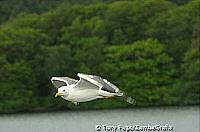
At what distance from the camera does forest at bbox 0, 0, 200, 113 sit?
84.6 ft

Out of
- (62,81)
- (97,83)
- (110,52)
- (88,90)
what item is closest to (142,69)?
(110,52)

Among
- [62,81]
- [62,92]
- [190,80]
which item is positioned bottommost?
[62,92]

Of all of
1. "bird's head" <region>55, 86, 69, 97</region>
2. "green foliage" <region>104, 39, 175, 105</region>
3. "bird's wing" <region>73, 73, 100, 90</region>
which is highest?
"green foliage" <region>104, 39, 175, 105</region>

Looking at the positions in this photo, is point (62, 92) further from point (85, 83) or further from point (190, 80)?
point (190, 80)

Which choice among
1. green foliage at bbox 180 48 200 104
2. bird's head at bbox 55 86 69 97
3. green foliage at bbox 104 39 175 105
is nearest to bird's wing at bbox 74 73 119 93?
bird's head at bbox 55 86 69 97

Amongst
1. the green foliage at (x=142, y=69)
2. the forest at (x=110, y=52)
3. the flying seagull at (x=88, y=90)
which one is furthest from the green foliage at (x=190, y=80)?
the flying seagull at (x=88, y=90)

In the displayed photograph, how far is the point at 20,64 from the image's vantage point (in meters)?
26.9

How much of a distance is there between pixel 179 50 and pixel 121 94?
19.6 meters

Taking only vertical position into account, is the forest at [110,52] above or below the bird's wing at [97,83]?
above

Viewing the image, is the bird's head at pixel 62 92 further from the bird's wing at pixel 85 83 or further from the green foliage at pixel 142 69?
the green foliage at pixel 142 69

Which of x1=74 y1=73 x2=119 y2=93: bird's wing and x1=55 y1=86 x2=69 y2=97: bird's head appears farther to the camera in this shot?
x1=55 y1=86 x2=69 y2=97: bird's head

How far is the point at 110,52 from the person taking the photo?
28.0m

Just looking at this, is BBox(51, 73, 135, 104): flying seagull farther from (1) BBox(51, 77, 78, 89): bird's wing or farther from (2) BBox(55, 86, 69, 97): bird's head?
(1) BBox(51, 77, 78, 89): bird's wing

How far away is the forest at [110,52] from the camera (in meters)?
25.8
